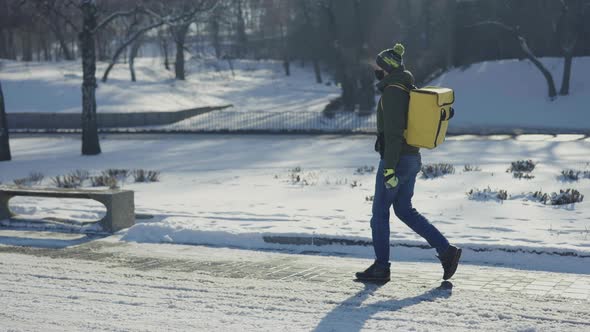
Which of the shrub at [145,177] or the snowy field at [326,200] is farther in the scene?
the shrub at [145,177]

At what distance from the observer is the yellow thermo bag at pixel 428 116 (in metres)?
6.89

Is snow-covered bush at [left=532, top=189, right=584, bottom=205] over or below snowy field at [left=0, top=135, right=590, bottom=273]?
over

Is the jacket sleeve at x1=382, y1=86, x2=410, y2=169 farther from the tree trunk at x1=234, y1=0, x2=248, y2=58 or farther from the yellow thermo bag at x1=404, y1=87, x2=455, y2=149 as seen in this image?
the tree trunk at x1=234, y1=0, x2=248, y2=58

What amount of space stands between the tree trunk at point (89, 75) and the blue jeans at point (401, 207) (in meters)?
17.9

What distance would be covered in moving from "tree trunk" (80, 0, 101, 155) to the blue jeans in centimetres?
1787

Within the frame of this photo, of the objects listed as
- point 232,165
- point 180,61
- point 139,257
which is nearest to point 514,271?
point 139,257

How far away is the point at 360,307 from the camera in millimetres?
6668

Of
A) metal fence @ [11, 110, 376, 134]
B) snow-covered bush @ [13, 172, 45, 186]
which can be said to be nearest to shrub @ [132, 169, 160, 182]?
snow-covered bush @ [13, 172, 45, 186]

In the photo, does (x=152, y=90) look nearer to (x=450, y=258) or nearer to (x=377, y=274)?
(x=377, y=274)

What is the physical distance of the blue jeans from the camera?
712 cm

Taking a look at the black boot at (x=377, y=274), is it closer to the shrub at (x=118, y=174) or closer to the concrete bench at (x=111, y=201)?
the concrete bench at (x=111, y=201)

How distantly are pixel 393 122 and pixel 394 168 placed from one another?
388 millimetres

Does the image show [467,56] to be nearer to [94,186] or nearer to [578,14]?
[578,14]

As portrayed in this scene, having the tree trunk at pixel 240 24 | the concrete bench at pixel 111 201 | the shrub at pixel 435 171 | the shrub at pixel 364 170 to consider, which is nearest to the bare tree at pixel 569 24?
the tree trunk at pixel 240 24
